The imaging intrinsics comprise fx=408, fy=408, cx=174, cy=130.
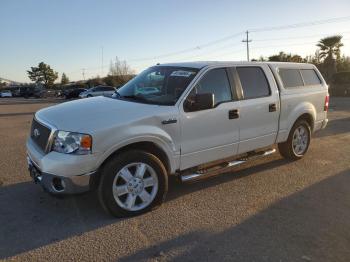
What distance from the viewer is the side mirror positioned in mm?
5238

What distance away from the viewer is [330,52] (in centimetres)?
4359

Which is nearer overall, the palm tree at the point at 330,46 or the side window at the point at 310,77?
the side window at the point at 310,77

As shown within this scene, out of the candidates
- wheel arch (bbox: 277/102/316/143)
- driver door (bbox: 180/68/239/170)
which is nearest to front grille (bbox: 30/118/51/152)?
driver door (bbox: 180/68/239/170)

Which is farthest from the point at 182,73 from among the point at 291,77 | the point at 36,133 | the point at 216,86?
the point at 291,77

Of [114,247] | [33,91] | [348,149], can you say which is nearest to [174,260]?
[114,247]

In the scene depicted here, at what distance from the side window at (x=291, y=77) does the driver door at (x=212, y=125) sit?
1.49 metres

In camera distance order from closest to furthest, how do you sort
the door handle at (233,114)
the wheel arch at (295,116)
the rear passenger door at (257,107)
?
1. the door handle at (233,114)
2. the rear passenger door at (257,107)
3. the wheel arch at (295,116)

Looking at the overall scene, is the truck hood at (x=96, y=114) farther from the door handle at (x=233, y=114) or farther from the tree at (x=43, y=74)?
the tree at (x=43, y=74)

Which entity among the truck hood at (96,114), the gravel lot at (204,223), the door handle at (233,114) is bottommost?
the gravel lot at (204,223)

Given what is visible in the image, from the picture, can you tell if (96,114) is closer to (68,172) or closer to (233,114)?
(68,172)

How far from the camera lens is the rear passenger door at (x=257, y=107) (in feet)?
20.1

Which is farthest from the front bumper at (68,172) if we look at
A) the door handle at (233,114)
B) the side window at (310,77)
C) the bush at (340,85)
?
the bush at (340,85)

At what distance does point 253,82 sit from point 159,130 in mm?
2116

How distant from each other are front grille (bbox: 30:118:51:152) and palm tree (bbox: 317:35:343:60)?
41.6 meters
